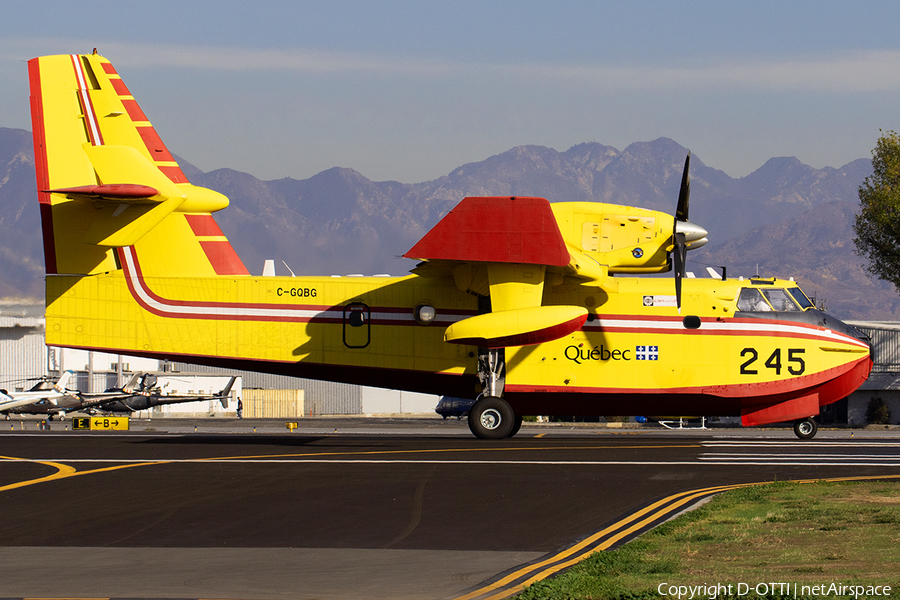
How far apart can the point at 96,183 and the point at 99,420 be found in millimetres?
20254

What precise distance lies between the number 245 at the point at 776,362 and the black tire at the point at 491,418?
279 inches

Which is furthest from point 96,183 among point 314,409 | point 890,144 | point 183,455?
point 314,409

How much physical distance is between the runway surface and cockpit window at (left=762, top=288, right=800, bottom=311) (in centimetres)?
417

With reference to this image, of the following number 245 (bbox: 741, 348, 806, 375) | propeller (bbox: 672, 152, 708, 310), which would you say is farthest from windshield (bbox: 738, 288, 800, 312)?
propeller (bbox: 672, 152, 708, 310)

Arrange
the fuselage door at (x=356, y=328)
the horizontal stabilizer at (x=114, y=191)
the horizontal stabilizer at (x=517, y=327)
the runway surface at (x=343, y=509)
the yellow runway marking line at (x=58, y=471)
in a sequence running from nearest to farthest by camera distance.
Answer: the runway surface at (x=343, y=509) → the yellow runway marking line at (x=58, y=471) → the horizontal stabilizer at (x=517, y=327) → the horizontal stabilizer at (x=114, y=191) → the fuselage door at (x=356, y=328)

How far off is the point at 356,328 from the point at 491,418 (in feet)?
15.8

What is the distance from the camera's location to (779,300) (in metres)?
28.4

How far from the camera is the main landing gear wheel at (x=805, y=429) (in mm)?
29797

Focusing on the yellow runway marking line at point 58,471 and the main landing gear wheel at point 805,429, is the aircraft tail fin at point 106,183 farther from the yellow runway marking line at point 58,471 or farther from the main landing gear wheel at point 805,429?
the main landing gear wheel at point 805,429

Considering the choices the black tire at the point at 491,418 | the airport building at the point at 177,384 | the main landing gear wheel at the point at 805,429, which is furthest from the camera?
the airport building at the point at 177,384

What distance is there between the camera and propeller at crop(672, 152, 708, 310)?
26.0 meters

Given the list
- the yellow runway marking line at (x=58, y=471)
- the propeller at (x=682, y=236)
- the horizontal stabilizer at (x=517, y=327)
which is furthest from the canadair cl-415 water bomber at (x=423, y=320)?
the yellow runway marking line at (x=58, y=471)

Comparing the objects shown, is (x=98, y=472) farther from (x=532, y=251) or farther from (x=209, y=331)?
(x=532, y=251)

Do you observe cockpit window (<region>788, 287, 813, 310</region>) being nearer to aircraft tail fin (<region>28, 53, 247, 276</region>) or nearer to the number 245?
the number 245
